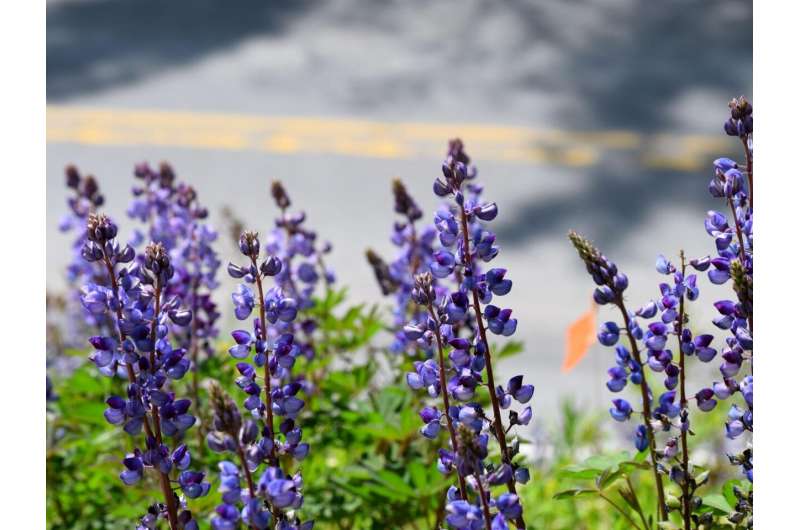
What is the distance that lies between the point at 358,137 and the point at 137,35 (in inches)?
108

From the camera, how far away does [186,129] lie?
10414 mm

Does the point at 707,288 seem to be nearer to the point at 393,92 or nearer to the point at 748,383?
the point at 393,92

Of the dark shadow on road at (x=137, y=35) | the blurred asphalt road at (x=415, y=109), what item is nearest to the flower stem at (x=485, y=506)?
the blurred asphalt road at (x=415, y=109)

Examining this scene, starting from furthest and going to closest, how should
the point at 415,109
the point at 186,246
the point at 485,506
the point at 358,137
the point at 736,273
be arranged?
the point at 415,109
the point at 358,137
the point at 186,246
the point at 736,273
the point at 485,506

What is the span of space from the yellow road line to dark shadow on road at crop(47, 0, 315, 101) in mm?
544

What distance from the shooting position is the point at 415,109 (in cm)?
1052

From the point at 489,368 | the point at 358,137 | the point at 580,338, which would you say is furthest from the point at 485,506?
the point at 358,137

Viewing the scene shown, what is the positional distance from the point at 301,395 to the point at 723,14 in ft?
30.3

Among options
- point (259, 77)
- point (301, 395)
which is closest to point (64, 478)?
point (301, 395)

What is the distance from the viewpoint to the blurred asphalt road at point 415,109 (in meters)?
8.55

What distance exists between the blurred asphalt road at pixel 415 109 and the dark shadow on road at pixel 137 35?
27 millimetres

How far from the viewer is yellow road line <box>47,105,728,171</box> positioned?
9797 mm

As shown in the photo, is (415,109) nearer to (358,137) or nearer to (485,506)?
(358,137)

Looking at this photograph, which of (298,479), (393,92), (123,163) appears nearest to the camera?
(298,479)
